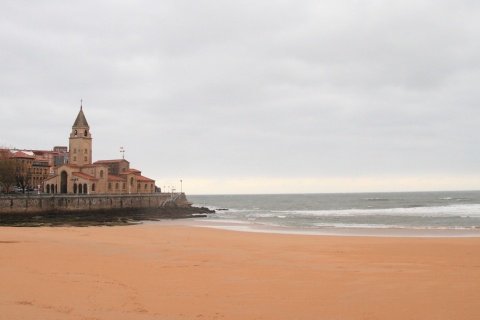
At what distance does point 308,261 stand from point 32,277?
1007 centimetres

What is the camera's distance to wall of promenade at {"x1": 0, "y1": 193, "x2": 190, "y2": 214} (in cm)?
5325

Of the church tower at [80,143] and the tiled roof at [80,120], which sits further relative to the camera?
the tiled roof at [80,120]

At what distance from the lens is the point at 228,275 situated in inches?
574

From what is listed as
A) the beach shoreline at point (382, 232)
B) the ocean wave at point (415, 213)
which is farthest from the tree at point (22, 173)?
the beach shoreline at point (382, 232)

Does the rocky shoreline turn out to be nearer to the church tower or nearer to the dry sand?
the church tower

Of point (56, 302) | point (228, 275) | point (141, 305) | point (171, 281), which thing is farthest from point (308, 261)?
point (56, 302)

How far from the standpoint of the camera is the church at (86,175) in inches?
2712

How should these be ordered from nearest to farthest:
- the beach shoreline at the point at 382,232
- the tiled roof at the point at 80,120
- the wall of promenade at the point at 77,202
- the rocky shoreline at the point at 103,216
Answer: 1. the beach shoreline at the point at 382,232
2. the rocky shoreline at the point at 103,216
3. the wall of promenade at the point at 77,202
4. the tiled roof at the point at 80,120

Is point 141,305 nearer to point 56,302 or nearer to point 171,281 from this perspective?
point 56,302

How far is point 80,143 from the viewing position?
74875mm

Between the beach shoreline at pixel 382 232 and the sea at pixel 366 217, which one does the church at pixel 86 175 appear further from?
the beach shoreline at pixel 382 232

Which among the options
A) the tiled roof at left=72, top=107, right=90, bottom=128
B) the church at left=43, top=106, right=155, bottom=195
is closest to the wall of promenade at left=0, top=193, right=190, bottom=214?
the church at left=43, top=106, right=155, bottom=195

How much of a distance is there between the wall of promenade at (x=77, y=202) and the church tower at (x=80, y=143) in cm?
1297

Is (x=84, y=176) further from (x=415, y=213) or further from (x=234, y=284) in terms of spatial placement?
(x=234, y=284)
